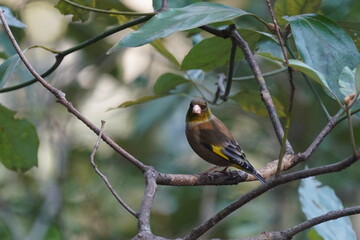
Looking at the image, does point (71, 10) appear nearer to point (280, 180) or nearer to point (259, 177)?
point (259, 177)

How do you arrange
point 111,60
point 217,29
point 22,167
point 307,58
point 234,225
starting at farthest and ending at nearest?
point 111,60, point 234,225, point 22,167, point 217,29, point 307,58

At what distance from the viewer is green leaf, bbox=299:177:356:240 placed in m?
1.73

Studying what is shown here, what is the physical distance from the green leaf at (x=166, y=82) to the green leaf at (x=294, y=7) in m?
0.42

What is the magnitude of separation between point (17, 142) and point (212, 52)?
641 mm

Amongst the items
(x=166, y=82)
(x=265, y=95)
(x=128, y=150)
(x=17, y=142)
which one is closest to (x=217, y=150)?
(x=166, y=82)

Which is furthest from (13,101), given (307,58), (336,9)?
(307,58)

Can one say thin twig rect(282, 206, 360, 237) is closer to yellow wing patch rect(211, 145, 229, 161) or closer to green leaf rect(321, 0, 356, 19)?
green leaf rect(321, 0, 356, 19)

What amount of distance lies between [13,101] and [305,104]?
162 centimetres

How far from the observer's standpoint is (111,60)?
12.8 feet

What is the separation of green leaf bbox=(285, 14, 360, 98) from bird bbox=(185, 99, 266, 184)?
62 centimetres

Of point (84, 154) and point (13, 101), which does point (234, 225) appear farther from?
point (13, 101)

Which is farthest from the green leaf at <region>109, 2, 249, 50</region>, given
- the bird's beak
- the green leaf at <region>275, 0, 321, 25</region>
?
the bird's beak

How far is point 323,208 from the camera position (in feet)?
6.08

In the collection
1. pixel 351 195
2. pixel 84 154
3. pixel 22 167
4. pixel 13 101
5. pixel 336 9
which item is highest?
pixel 336 9
